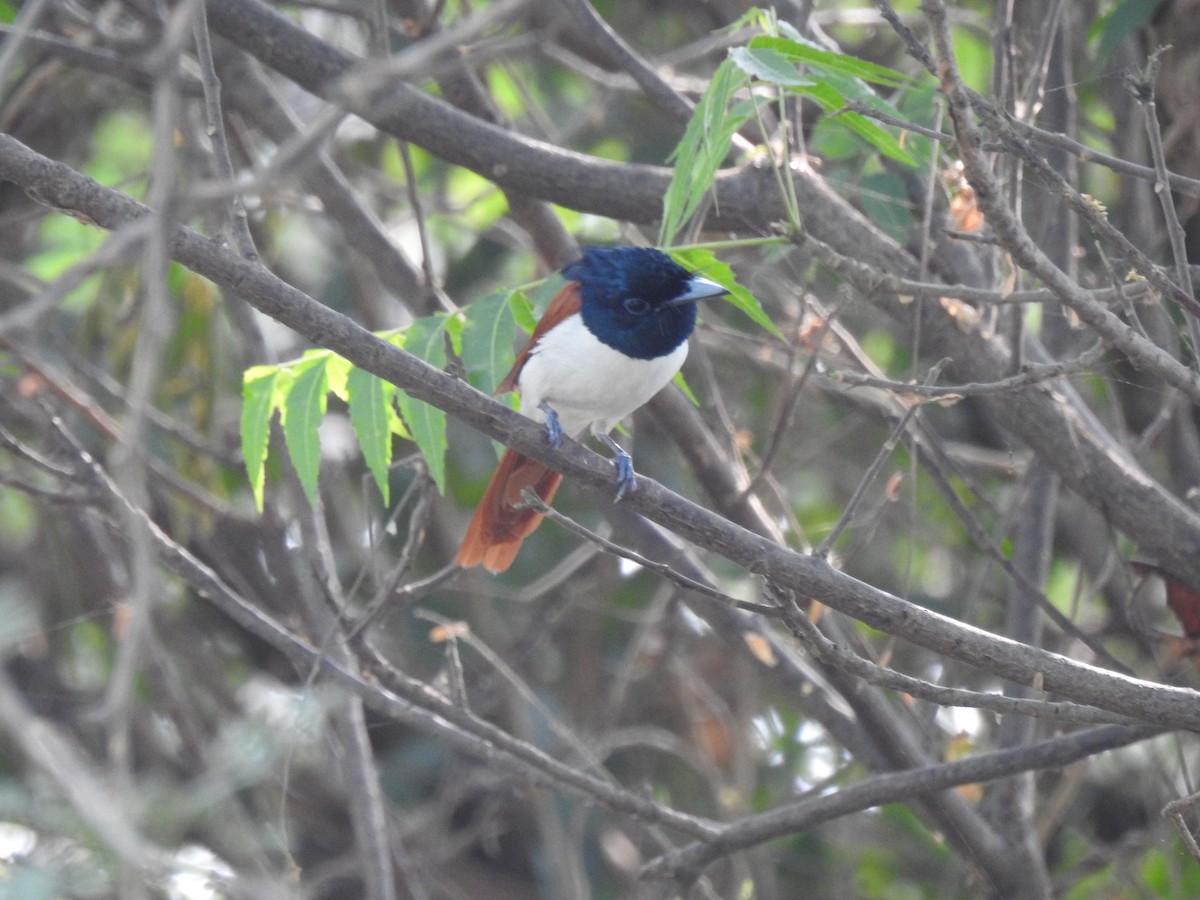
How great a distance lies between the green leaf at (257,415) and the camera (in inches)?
110

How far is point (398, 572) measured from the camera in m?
2.96

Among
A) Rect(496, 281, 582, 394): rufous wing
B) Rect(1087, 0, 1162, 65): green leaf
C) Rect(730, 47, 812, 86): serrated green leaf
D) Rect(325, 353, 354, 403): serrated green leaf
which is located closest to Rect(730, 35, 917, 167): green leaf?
Rect(730, 47, 812, 86): serrated green leaf

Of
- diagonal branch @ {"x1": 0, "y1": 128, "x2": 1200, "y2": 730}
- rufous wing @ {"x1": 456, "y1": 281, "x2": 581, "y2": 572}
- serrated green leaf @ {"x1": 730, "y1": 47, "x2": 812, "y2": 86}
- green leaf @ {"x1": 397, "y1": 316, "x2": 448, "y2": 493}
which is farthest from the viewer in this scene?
rufous wing @ {"x1": 456, "y1": 281, "x2": 581, "y2": 572}

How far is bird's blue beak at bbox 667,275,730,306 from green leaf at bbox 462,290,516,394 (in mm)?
581

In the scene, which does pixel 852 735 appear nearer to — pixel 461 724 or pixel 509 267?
pixel 461 724

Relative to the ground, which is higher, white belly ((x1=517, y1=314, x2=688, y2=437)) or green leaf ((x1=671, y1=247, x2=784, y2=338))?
white belly ((x1=517, y1=314, x2=688, y2=437))

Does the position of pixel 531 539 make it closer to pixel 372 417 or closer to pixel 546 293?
pixel 546 293

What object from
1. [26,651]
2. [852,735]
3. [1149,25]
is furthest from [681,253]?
[26,651]

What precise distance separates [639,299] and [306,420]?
1.04 meters

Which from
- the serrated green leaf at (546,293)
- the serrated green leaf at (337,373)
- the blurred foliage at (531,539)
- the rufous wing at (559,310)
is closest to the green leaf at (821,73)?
the blurred foliage at (531,539)

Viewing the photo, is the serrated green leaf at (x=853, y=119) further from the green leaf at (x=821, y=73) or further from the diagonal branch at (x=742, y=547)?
the diagonal branch at (x=742, y=547)

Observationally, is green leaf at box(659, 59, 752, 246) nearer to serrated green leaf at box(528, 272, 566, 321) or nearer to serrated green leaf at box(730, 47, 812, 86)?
serrated green leaf at box(730, 47, 812, 86)

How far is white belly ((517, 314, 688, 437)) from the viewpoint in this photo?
323 centimetres

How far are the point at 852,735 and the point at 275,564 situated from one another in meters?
1.91
